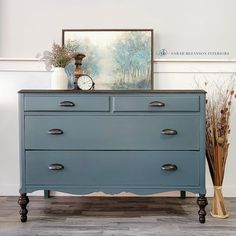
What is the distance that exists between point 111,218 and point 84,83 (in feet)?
3.30

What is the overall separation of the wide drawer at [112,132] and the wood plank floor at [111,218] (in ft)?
1.70

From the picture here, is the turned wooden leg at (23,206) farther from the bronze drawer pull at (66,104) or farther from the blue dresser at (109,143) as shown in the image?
the bronze drawer pull at (66,104)

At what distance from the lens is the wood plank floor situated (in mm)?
2334

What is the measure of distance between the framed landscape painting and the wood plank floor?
969 mm

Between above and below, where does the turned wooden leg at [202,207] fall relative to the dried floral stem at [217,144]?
below

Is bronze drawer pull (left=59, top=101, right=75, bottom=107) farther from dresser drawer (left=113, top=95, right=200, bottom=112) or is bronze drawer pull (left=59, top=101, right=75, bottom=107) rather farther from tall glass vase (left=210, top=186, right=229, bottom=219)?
tall glass vase (left=210, top=186, right=229, bottom=219)

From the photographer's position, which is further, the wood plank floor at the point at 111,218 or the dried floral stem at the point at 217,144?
the dried floral stem at the point at 217,144

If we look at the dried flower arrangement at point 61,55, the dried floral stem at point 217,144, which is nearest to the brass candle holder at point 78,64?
the dried flower arrangement at point 61,55

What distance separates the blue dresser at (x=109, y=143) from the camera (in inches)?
96.9

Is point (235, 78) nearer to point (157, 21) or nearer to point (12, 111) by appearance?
point (157, 21)

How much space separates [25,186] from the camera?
2490 millimetres

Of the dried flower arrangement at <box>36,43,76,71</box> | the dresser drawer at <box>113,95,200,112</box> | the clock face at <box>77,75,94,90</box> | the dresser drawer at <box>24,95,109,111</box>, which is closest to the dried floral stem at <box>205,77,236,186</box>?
A: the dresser drawer at <box>113,95,200,112</box>

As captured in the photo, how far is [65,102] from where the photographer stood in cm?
246

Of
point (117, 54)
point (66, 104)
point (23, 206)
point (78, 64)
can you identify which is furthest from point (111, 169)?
point (117, 54)
